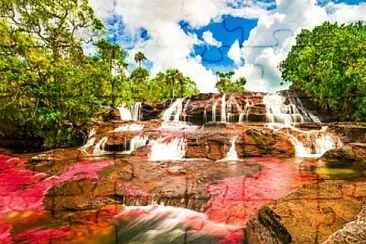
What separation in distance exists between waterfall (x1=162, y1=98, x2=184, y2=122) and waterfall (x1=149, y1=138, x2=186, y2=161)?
9372mm

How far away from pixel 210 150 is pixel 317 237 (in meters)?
8.01

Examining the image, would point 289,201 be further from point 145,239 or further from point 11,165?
point 11,165

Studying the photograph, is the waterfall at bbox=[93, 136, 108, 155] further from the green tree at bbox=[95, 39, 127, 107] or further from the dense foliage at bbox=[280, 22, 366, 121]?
the dense foliage at bbox=[280, 22, 366, 121]

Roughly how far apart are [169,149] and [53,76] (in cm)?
554

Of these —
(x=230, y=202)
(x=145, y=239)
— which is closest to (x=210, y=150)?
(x=230, y=202)

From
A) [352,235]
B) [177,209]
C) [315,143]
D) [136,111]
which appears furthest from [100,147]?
[352,235]

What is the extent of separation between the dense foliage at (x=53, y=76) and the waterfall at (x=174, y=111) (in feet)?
22.8

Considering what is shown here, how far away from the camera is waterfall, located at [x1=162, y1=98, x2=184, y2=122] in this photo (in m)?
22.9

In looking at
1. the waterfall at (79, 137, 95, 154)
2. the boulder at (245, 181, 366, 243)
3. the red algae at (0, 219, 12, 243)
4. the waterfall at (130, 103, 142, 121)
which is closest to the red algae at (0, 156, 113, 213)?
the red algae at (0, 219, 12, 243)

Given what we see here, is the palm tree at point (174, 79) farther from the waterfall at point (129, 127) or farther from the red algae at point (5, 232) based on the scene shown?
the red algae at point (5, 232)

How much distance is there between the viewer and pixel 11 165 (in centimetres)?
1194

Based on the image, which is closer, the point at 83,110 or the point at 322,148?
the point at 322,148

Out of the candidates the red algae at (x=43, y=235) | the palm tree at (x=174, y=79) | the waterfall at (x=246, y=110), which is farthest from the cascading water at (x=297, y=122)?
the palm tree at (x=174, y=79)

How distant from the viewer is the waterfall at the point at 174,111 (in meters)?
22.9
